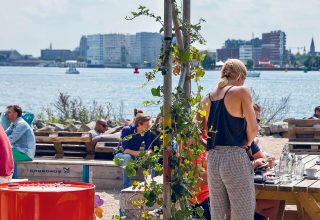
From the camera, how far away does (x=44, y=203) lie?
4.94 meters

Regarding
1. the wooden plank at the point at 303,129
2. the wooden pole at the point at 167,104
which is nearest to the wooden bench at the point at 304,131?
the wooden plank at the point at 303,129

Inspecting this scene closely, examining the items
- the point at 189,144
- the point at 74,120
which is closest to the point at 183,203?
the point at 189,144

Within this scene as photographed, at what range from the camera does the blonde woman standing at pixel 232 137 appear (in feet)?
21.0

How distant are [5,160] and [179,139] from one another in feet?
6.68

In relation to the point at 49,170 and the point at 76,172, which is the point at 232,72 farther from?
the point at 49,170

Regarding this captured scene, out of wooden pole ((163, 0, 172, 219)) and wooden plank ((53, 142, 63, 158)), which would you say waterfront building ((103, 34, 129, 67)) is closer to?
wooden plank ((53, 142, 63, 158))

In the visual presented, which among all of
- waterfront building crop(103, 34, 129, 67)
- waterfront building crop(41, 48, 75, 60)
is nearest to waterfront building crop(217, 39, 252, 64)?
waterfront building crop(103, 34, 129, 67)

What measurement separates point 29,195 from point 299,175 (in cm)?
313

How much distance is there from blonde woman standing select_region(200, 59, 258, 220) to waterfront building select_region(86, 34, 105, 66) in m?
125

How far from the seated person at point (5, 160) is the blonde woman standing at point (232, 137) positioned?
161 cm

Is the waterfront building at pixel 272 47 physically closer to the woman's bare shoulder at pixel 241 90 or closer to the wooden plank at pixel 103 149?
the wooden plank at pixel 103 149

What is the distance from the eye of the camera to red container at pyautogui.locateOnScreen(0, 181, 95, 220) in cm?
493

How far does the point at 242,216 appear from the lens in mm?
6555

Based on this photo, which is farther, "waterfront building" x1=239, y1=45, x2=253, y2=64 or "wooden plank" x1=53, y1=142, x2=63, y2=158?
"waterfront building" x1=239, y1=45, x2=253, y2=64
